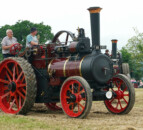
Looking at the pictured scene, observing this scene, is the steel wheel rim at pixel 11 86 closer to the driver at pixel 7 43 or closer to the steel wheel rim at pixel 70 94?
the driver at pixel 7 43

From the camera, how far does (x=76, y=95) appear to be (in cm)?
740

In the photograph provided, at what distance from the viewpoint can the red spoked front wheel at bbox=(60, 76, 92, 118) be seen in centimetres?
708

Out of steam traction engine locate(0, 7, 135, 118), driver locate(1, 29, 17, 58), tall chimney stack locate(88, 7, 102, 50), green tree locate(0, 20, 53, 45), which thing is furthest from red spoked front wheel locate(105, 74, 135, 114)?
green tree locate(0, 20, 53, 45)

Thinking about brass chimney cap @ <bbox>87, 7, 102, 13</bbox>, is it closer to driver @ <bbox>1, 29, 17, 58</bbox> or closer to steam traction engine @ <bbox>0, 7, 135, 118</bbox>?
steam traction engine @ <bbox>0, 7, 135, 118</bbox>

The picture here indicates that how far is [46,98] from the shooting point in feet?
27.6

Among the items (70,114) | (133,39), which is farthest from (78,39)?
(133,39)

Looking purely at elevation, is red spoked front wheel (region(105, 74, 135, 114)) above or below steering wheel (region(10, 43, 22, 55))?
below

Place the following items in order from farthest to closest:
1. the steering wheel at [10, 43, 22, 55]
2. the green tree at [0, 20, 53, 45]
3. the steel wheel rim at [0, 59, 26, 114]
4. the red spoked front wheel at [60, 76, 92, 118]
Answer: the green tree at [0, 20, 53, 45], the steering wheel at [10, 43, 22, 55], the steel wheel rim at [0, 59, 26, 114], the red spoked front wheel at [60, 76, 92, 118]

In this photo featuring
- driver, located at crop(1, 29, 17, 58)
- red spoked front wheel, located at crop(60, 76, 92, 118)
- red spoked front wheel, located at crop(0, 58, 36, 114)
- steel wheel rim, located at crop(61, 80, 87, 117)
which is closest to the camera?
red spoked front wheel, located at crop(60, 76, 92, 118)

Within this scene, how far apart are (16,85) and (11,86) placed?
118 mm

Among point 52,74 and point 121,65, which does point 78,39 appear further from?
point 121,65

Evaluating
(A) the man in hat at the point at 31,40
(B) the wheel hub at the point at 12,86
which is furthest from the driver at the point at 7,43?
(B) the wheel hub at the point at 12,86

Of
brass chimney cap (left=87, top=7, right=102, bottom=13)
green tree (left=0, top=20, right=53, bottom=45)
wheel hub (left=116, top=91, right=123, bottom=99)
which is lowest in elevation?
wheel hub (left=116, top=91, right=123, bottom=99)

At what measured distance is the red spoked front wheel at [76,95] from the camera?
708 centimetres
